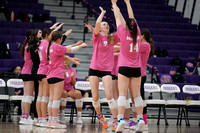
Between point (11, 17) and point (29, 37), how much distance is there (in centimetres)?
689

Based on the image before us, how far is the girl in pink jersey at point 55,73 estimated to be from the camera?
6766mm

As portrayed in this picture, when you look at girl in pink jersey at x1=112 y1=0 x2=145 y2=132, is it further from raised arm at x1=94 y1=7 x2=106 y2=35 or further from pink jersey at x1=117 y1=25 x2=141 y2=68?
raised arm at x1=94 y1=7 x2=106 y2=35

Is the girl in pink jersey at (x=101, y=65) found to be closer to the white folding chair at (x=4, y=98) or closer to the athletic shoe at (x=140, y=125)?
the athletic shoe at (x=140, y=125)

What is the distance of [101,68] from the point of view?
673 centimetres

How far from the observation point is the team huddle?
19.5 feet

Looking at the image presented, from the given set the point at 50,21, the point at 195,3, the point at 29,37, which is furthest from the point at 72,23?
the point at 29,37

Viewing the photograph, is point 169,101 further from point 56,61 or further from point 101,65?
point 56,61

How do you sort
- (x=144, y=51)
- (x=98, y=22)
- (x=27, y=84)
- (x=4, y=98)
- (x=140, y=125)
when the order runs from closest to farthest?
(x=140, y=125)
(x=98, y=22)
(x=144, y=51)
(x=27, y=84)
(x=4, y=98)

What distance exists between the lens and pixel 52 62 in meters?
6.87

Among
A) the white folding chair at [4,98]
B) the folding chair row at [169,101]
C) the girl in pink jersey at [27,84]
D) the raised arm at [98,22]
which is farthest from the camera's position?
the folding chair row at [169,101]

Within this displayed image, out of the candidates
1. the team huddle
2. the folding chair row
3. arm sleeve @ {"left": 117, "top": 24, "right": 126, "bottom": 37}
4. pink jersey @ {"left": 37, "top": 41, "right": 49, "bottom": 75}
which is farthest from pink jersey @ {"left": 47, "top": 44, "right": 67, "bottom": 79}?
the folding chair row

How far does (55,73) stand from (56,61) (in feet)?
0.78

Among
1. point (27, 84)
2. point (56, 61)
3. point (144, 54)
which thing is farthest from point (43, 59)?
point (144, 54)

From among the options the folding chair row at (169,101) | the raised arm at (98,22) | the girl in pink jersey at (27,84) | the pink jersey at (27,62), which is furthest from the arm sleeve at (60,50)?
the folding chair row at (169,101)
